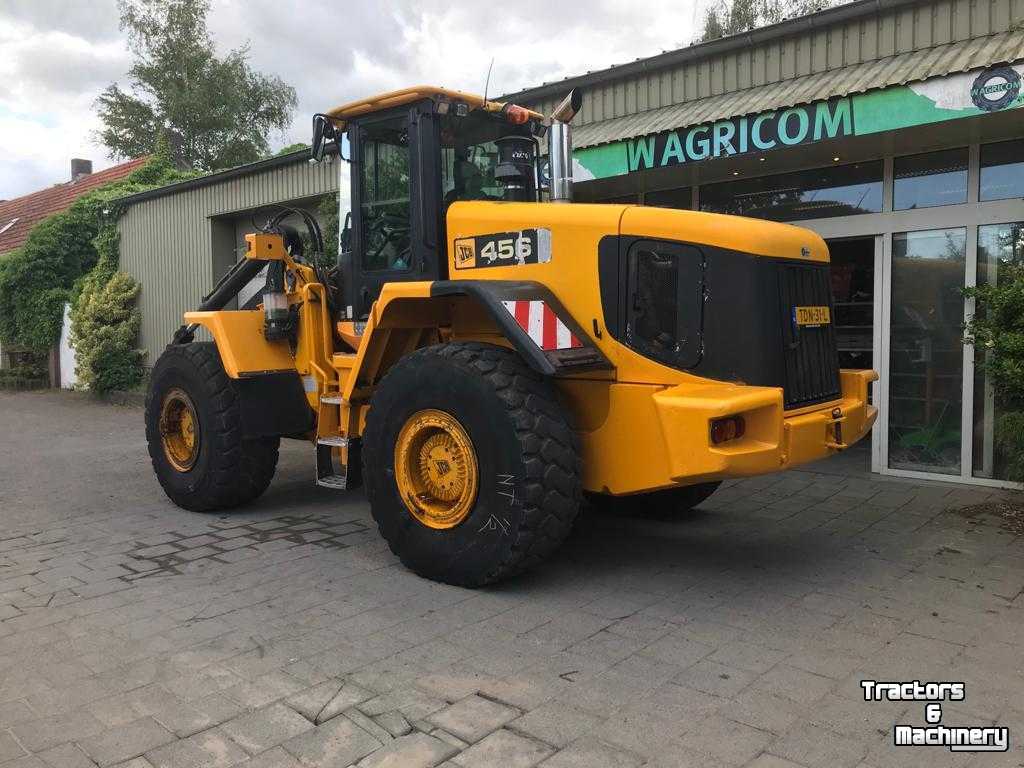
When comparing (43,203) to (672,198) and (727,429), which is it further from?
(727,429)

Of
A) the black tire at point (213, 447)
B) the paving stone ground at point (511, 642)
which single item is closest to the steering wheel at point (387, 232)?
the black tire at point (213, 447)

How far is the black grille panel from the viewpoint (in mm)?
4320

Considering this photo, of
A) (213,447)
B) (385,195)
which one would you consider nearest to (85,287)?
(213,447)

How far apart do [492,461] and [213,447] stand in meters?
2.86

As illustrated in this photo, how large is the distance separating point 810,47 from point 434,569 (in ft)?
18.2

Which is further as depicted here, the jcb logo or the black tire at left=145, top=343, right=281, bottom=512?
the black tire at left=145, top=343, right=281, bottom=512

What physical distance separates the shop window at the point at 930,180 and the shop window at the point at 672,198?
210 centimetres

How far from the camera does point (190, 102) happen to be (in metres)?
30.2

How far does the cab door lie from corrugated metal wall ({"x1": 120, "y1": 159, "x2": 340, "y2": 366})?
21.2ft

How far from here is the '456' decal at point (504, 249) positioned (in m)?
4.59

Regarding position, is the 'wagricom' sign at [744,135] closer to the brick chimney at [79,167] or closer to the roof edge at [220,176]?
the roof edge at [220,176]

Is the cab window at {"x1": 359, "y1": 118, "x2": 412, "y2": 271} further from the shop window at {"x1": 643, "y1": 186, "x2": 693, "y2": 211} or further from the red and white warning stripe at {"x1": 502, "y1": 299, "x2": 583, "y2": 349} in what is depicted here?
the shop window at {"x1": 643, "y1": 186, "x2": 693, "y2": 211}

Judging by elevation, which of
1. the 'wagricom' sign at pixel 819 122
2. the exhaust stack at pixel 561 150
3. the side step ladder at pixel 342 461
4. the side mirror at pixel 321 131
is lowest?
the side step ladder at pixel 342 461

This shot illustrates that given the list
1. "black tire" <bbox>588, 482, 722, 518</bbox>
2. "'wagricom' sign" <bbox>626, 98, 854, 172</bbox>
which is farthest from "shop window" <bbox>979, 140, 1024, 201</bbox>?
"black tire" <bbox>588, 482, 722, 518</bbox>
